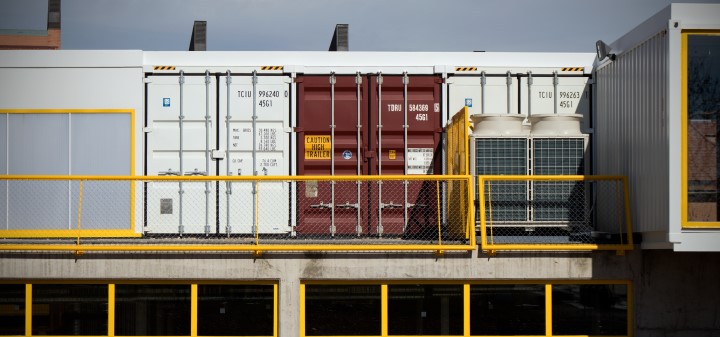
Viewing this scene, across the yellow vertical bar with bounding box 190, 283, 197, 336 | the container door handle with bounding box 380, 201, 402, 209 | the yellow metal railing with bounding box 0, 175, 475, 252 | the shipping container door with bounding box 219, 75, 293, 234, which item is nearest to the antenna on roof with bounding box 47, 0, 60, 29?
the yellow metal railing with bounding box 0, 175, 475, 252

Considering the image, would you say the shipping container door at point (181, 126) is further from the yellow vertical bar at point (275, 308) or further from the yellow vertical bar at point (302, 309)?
the yellow vertical bar at point (302, 309)

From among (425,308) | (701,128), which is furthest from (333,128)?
(701,128)

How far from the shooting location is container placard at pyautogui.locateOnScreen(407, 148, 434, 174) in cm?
1398

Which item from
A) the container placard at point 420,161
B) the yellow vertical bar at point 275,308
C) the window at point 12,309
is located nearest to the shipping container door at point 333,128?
the container placard at point 420,161

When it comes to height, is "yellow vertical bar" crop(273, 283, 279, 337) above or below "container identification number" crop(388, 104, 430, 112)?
below

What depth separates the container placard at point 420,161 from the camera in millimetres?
13977

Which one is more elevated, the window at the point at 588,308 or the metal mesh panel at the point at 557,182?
the metal mesh panel at the point at 557,182

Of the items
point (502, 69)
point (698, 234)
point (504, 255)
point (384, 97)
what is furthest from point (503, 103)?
point (698, 234)

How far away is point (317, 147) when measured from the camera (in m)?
13.9

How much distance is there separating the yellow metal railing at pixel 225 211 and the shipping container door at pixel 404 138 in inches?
0.9

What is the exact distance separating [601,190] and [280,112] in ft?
16.4

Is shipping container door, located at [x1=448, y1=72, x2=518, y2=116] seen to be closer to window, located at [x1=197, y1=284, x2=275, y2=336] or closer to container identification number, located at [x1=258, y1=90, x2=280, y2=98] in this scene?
container identification number, located at [x1=258, y1=90, x2=280, y2=98]

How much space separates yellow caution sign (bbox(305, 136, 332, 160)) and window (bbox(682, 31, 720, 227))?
5.39 metres

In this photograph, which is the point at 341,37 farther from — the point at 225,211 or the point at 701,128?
the point at 701,128
